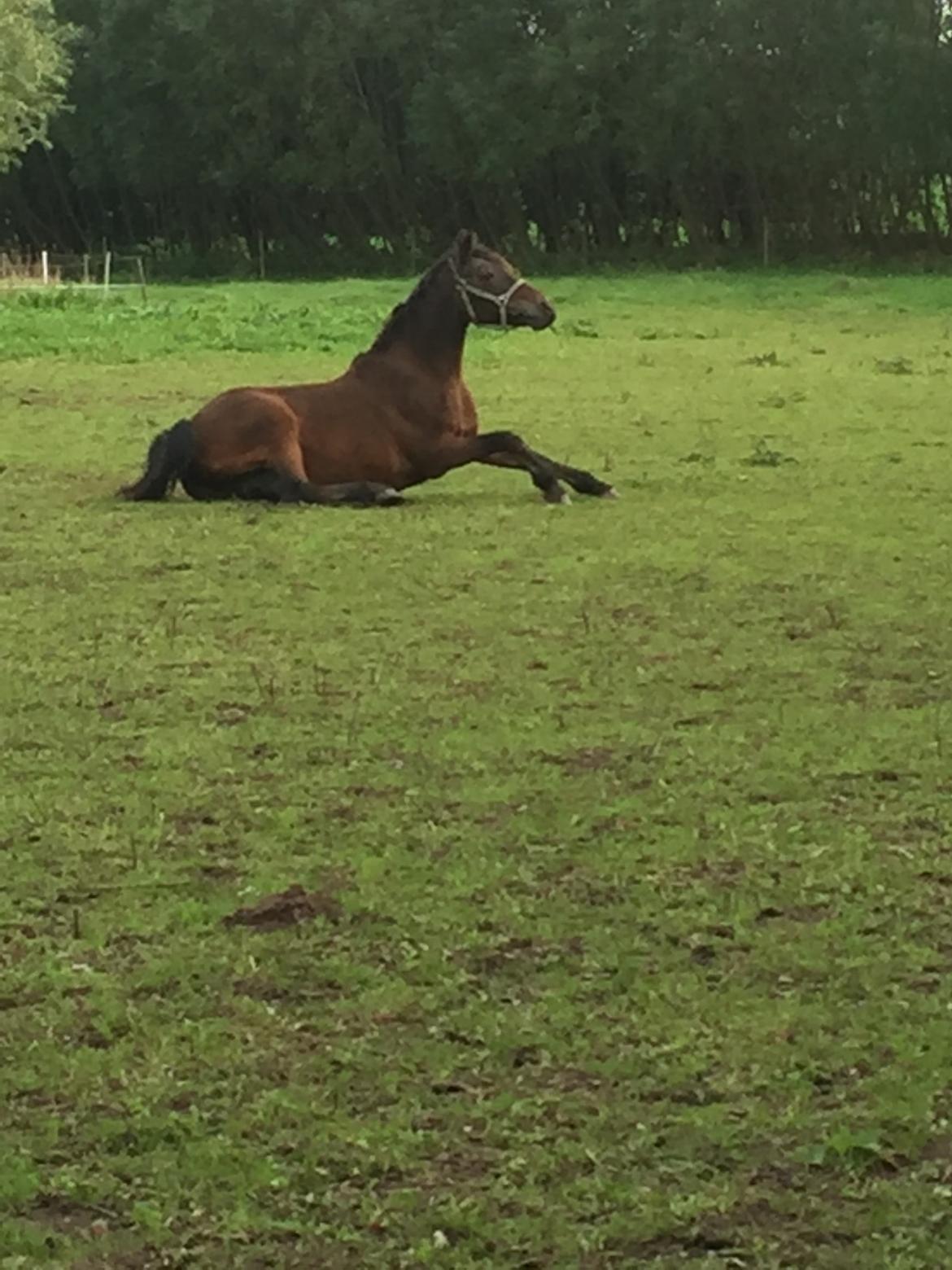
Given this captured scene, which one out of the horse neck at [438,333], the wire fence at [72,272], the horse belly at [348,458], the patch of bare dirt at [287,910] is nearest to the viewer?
the patch of bare dirt at [287,910]

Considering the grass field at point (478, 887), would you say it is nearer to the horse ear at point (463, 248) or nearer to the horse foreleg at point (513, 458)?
the horse foreleg at point (513, 458)

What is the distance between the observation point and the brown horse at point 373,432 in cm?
995

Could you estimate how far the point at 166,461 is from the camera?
10.0 meters

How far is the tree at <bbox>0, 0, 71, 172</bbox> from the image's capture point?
3797 cm

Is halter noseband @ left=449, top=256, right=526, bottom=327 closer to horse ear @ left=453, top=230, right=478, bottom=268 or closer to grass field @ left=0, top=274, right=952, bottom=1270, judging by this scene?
horse ear @ left=453, top=230, right=478, bottom=268

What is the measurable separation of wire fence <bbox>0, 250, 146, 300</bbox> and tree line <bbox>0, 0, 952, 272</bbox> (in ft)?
5.87

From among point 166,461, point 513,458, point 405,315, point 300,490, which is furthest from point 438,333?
point 166,461

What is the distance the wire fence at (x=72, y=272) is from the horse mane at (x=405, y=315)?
2166cm

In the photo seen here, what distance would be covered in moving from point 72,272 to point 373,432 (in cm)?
3736

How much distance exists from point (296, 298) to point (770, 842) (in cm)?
2999

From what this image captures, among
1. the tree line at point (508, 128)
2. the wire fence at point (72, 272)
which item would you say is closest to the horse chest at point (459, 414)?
the wire fence at point (72, 272)

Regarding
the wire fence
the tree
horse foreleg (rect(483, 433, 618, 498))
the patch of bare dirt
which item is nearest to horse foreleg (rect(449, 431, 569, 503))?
horse foreleg (rect(483, 433, 618, 498))

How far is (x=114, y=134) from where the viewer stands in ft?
178

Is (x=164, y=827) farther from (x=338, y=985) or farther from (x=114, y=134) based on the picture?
(x=114, y=134)
